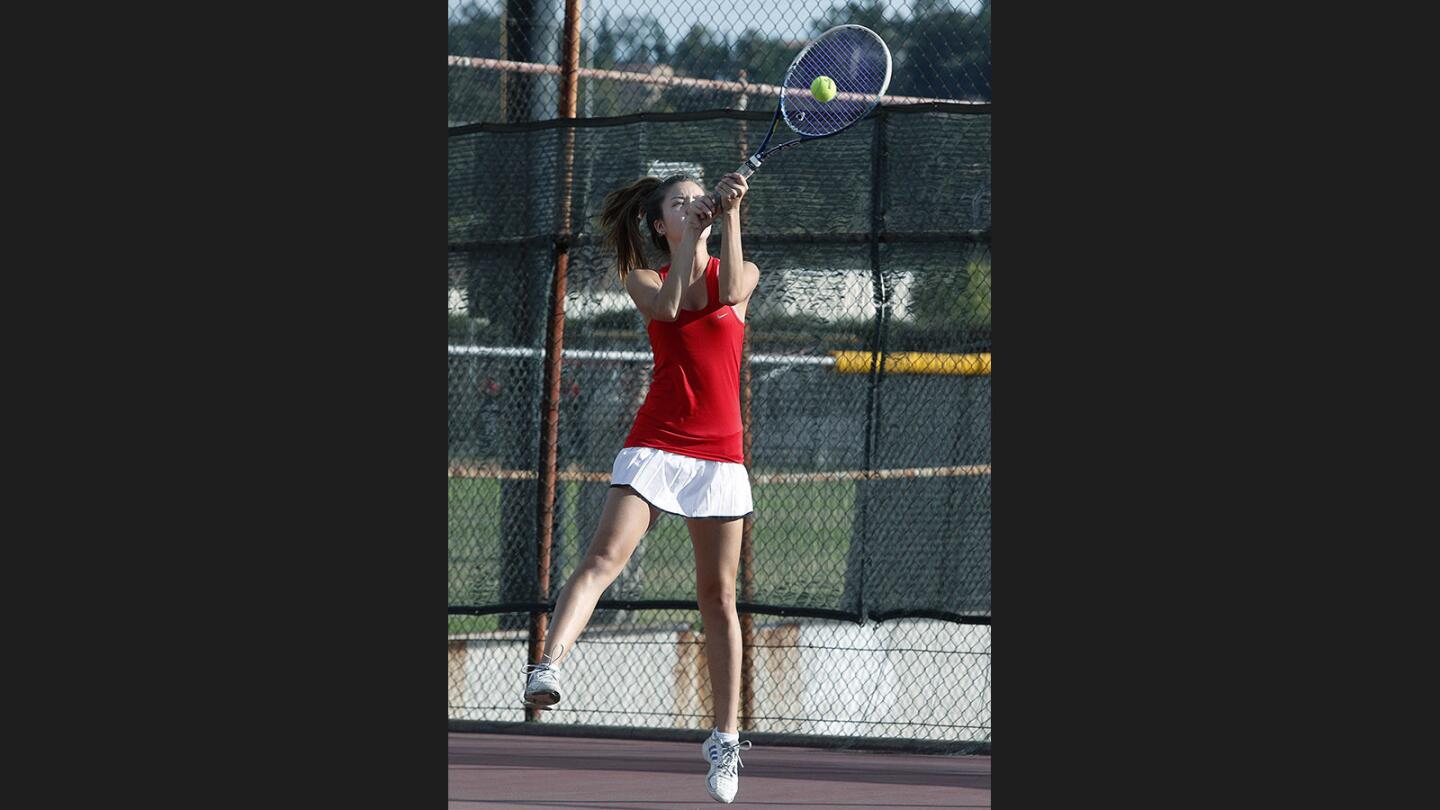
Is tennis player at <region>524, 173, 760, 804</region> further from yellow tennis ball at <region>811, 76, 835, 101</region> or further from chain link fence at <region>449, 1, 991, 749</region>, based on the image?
chain link fence at <region>449, 1, 991, 749</region>

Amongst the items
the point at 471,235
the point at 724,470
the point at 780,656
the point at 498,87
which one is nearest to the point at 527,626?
the point at 780,656

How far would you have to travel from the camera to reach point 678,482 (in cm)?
511

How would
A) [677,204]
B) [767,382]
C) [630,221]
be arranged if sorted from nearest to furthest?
1. [677,204]
2. [630,221]
3. [767,382]

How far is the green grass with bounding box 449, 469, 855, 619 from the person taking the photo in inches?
269

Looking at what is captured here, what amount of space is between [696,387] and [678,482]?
0.87 ft

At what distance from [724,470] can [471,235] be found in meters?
2.55

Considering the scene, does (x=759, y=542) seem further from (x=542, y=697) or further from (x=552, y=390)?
(x=542, y=697)

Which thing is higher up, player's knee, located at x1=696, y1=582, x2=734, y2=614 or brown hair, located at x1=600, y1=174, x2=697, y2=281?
brown hair, located at x1=600, y1=174, x2=697, y2=281

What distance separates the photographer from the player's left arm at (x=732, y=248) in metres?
4.96

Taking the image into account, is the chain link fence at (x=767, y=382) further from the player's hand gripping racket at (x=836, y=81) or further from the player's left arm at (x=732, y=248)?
the player's left arm at (x=732, y=248)

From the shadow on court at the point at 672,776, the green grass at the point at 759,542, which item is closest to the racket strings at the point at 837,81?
the green grass at the point at 759,542

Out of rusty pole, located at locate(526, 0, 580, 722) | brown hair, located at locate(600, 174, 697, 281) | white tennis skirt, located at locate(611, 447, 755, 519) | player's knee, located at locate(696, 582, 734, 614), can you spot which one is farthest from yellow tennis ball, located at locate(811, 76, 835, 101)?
rusty pole, located at locate(526, 0, 580, 722)

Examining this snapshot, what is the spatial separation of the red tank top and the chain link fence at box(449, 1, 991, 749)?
1562 mm

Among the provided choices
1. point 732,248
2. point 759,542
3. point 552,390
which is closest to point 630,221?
point 732,248
